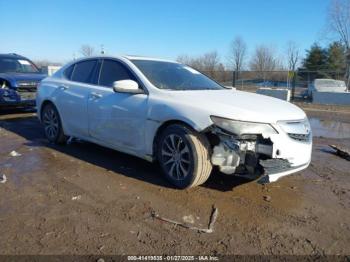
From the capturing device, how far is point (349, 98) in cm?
1845

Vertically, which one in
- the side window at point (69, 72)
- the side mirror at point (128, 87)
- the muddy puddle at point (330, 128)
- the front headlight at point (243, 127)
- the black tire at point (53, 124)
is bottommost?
the muddy puddle at point (330, 128)

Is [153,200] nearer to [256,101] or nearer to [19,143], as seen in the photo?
[256,101]

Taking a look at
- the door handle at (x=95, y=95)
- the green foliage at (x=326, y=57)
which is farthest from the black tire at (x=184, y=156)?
the green foliage at (x=326, y=57)

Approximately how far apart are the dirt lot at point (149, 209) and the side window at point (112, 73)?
3.93 ft

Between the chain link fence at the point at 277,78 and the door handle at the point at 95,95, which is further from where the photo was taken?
the chain link fence at the point at 277,78

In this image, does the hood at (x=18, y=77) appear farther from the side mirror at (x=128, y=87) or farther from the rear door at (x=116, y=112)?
the side mirror at (x=128, y=87)

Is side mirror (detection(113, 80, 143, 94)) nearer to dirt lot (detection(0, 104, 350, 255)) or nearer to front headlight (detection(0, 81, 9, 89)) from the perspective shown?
dirt lot (detection(0, 104, 350, 255))

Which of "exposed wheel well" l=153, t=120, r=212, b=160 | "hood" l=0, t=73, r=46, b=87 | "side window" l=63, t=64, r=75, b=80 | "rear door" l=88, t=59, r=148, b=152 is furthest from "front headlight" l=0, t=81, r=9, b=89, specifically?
"exposed wheel well" l=153, t=120, r=212, b=160

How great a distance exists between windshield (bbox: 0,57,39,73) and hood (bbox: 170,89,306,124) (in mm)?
8097

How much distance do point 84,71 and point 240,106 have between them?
3.00 m

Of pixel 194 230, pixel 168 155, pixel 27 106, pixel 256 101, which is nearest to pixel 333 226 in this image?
pixel 194 230

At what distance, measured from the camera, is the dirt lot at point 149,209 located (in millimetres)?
3080

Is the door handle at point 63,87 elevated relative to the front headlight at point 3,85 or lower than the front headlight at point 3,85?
elevated

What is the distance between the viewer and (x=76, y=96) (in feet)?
18.7
